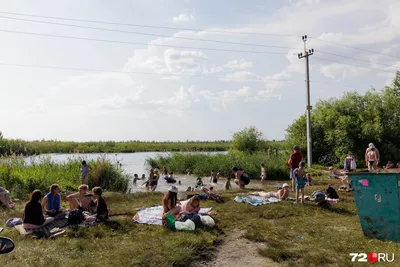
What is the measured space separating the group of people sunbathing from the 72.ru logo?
20.6 ft

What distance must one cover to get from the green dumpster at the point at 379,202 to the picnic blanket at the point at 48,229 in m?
7.15

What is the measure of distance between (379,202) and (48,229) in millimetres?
7770

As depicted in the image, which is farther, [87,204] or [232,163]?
[232,163]

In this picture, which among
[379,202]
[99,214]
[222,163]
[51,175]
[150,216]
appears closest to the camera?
[379,202]

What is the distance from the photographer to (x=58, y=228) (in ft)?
29.4

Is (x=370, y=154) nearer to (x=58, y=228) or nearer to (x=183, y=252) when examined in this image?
(x=183, y=252)

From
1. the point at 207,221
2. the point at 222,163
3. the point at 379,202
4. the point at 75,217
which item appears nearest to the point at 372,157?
the point at 379,202

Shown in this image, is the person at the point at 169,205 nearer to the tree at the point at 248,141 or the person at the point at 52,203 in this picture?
the person at the point at 52,203

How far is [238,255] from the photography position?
281 inches

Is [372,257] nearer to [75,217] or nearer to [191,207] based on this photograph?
[191,207]

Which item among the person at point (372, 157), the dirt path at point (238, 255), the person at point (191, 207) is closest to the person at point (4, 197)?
the person at point (191, 207)

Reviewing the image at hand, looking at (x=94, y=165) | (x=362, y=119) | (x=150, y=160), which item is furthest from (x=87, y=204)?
(x=362, y=119)

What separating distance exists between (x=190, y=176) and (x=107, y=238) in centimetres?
1676

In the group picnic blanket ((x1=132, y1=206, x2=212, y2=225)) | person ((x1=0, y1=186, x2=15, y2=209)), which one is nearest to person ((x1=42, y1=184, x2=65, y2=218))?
picnic blanket ((x1=132, y1=206, x2=212, y2=225))
